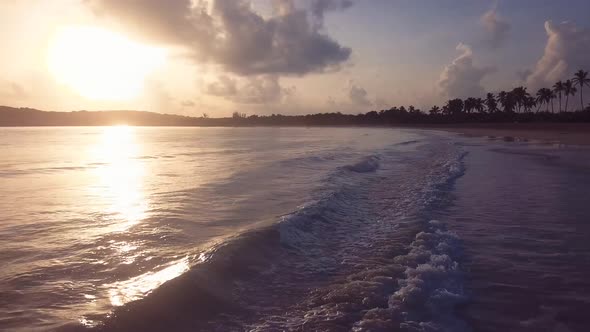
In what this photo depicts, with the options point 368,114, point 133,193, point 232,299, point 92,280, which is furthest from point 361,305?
point 368,114

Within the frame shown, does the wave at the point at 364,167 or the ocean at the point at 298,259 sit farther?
the wave at the point at 364,167

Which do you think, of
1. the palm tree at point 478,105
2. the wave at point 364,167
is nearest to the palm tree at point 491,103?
the palm tree at point 478,105

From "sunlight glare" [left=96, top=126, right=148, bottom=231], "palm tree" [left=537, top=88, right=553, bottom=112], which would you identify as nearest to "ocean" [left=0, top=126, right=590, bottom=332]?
"sunlight glare" [left=96, top=126, right=148, bottom=231]

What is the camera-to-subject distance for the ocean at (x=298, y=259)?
4.89 m

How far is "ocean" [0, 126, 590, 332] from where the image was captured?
4895 mm

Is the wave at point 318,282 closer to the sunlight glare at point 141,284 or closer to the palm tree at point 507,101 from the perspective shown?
the sunlight glare at point 141,284

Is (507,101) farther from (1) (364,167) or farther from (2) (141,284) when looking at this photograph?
(2) (141,284)

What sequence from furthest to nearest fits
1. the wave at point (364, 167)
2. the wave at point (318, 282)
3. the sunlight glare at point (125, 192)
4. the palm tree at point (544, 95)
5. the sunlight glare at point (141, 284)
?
the palm tree at point (544, 95), the wave at point (364, 167), the sunlight glare at point (125, 192), the sunlight glare at point (141, 284), the wave at point (318, 282)

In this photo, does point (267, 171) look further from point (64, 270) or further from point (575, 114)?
point (575, 114)

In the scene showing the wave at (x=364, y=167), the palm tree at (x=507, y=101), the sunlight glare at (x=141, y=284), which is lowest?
the wave at (x=364, y=167)

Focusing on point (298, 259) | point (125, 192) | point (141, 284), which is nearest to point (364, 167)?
point (125, 192)

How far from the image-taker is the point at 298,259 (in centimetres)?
712

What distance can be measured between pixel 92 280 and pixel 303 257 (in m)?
3.13

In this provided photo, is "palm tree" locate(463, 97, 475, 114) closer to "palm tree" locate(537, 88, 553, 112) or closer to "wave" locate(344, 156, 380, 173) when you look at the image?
"palm tree" locate(537, 88, 553, 112)
